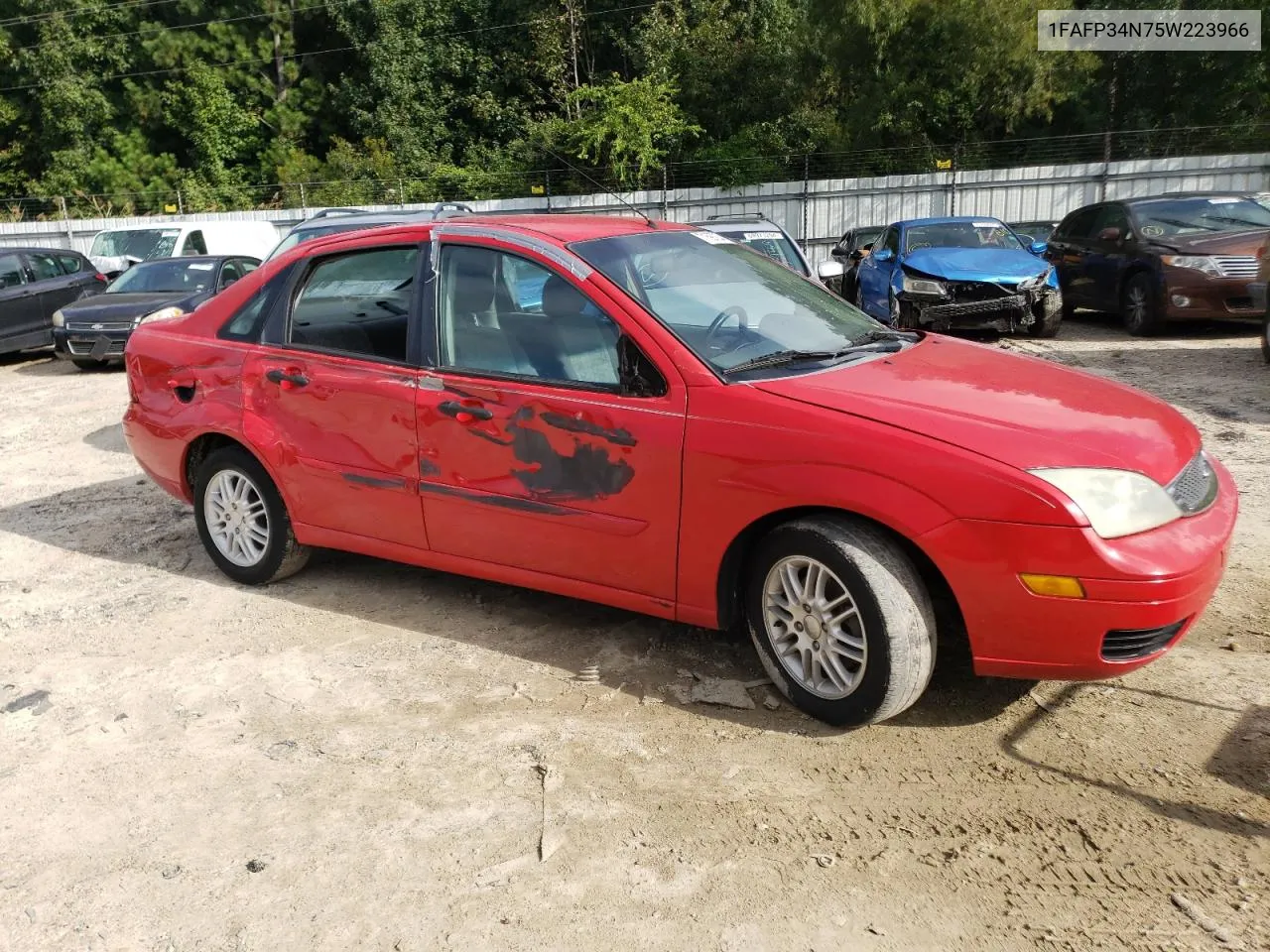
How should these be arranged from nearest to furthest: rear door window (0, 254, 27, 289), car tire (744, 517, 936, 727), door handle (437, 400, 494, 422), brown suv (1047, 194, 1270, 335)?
car tire (744, 517, 936, 727)
door handle (437, 400, 494, 422)
brown suv (1047, 194, 1270, 335)
rear door window (0, 254, 27, 289)

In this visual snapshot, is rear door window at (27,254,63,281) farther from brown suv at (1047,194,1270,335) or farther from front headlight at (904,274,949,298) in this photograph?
brown suv at (1047,194,1270,335)

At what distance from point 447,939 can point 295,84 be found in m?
44.8

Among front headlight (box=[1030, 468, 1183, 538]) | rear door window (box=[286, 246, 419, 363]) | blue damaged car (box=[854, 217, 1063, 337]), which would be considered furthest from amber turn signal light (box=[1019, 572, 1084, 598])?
blue damaged car (box=[854, 217, 1063, 337])

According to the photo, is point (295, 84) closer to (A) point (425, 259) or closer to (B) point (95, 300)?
(B) point (95, 300)

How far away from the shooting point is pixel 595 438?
386 cm

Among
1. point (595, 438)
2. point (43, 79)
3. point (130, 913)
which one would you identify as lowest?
point (130, 913)

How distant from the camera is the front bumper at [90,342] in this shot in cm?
1291

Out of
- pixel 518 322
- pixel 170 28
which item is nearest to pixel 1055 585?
pixel 518 322

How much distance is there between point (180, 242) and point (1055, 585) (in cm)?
1751

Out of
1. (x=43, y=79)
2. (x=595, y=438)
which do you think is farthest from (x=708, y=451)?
(x=43, y=79)

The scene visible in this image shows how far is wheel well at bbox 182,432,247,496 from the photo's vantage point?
5195 millimetres

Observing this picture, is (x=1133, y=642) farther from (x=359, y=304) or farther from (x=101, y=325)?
(x=101, y=325)

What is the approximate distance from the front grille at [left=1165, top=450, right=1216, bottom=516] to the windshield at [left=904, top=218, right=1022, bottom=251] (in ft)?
31.0

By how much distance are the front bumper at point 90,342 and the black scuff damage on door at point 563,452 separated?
10532mm
